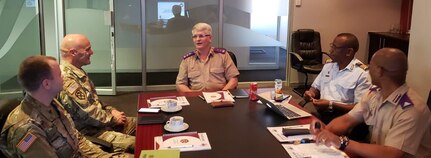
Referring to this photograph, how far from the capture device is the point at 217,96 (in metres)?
2.93

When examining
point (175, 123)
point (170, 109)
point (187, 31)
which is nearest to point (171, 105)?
point (170, 109)

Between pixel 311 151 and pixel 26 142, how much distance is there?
1.26m

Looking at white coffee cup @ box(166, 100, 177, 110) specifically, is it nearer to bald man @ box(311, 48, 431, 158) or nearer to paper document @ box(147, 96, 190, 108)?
paper document @ box(147, 96, 190, 108)

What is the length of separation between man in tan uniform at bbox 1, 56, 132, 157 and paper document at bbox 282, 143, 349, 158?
108 cm

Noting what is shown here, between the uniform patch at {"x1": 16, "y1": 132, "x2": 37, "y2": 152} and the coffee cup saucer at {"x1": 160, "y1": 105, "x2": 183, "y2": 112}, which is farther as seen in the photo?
the coffee cup saucer at {"x1": 160, "y1": 105, "x2": 183, "y2": 112}

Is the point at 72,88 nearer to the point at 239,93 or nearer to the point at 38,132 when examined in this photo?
the point at 38,132

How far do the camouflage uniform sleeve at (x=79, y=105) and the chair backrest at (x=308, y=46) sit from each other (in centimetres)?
383

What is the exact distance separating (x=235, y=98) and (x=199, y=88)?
0.71 m

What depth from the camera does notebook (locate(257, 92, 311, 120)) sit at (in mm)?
2463

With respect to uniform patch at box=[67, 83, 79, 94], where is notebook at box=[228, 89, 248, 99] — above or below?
below

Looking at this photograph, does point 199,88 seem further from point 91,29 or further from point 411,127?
point 91,29

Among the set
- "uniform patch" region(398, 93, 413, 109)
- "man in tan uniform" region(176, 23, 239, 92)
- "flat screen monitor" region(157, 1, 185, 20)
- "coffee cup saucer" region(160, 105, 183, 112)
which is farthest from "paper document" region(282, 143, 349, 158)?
"flat screen monitor" region(157, 1, 185, 20)

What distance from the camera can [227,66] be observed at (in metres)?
3.59

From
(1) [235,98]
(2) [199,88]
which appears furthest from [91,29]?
(1) [235,98]
